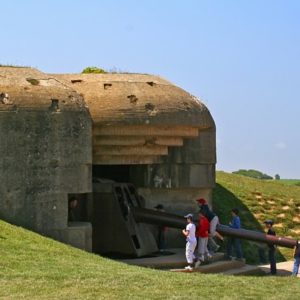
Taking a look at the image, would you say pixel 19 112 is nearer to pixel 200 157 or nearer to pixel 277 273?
pixel 200 157

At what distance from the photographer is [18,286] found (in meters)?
8.62

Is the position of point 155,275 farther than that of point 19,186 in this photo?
No

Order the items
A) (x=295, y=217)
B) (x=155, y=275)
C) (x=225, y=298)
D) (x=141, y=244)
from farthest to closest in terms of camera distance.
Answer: (x=295, y=217) → (x=141, y=244) → (x=155, y=275) → (x=225, y=298)

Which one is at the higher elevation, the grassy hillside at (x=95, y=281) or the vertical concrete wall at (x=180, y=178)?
the vertical concrete wall at (x=180, y=178)

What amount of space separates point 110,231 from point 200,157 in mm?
2875

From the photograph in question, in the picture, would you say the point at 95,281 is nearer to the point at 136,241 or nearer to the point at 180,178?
the point at 136,241

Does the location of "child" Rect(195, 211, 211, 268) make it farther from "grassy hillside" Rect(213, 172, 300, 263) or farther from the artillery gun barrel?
"grassy hillside" Rect(213, 172, 300, 263)

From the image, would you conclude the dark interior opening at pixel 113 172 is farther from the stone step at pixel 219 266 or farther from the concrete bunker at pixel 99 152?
the stone step at pixel 219 266

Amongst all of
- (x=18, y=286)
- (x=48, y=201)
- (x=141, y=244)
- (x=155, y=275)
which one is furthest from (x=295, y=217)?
(x=18, y=286)

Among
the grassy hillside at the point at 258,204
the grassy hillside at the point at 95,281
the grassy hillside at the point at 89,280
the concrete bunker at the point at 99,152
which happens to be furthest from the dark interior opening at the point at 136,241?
the grassy hillside at the point at 258,204

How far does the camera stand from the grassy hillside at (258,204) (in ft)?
61.3

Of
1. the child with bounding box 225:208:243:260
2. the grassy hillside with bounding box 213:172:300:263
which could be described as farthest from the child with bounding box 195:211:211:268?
the grassy hillside with bounding box 213:172:300:263

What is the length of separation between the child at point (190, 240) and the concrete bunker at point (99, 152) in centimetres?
131

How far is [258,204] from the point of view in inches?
797
